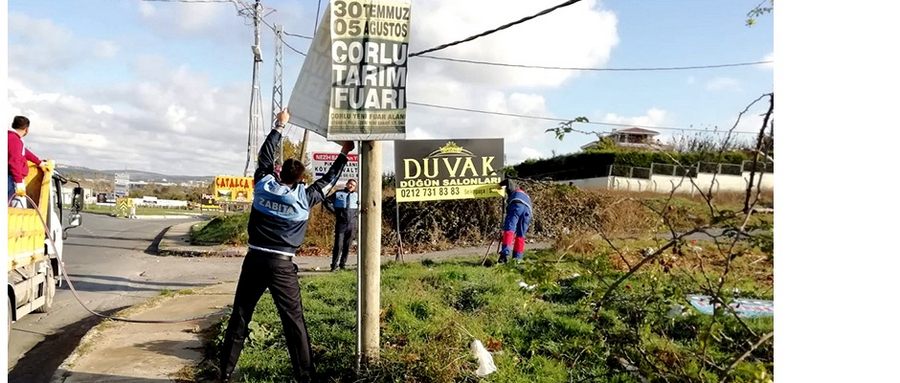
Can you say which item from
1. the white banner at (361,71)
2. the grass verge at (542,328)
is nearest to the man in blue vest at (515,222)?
the grass verge at (542,328)

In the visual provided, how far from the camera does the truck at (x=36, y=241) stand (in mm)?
6652

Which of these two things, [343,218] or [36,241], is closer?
[36,241]

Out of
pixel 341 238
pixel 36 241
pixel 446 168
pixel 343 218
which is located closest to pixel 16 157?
pixel 36 241

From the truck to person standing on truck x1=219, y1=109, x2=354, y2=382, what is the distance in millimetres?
2581

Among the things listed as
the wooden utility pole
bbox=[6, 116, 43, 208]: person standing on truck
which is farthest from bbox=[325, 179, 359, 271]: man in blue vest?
the wooden utility pole

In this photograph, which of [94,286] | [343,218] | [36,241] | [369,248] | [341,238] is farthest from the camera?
[341,238]

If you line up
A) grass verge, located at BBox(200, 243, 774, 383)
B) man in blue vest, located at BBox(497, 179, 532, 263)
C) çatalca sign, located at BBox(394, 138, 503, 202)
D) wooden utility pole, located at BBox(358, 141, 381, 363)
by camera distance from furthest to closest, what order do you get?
çatalca sign, located at BBox(394, 138, 503, 202) < man in blue vest, located at BBox(497, 179, 532, 263) < wooden utility pole, located at BBox(358, 141, 381, 363) < grass verge, located at BBox(200, 243, 774, 383)

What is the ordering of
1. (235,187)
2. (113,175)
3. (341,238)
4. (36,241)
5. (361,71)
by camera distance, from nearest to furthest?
(361,71) → (36,241) → (341,238) → (235,187) → (113,175)

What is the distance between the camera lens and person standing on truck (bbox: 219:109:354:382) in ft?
17.2

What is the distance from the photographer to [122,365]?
6.06 meters

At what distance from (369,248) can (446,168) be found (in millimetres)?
7381

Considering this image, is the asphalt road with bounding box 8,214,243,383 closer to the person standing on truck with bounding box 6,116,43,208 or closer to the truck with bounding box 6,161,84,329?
the truck with bounding box 6,161,84,329

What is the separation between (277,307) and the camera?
5.27 meters

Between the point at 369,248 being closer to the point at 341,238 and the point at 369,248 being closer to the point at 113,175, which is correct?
the point at 341,238
